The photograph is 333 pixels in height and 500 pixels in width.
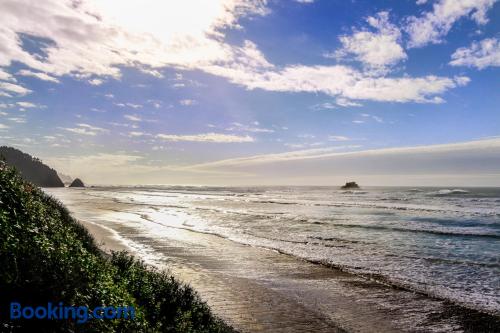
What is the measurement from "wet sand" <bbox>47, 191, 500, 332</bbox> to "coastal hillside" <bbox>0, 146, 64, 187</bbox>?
160769 mm

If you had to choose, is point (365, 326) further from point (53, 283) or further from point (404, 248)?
point (404, 248)

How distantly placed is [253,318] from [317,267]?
7.08 meters

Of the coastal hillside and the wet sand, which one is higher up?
the coastal hillside

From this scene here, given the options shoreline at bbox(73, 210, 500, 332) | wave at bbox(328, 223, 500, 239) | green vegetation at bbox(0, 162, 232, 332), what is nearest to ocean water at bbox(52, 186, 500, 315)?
wave at bbox(328, 223, 500, 239)

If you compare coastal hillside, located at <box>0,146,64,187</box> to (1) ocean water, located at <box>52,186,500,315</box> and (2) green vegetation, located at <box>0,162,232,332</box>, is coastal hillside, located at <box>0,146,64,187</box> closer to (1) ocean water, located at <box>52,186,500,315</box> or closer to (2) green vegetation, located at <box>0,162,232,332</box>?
(1) ocean water, located at <box>52,186,500,315</box>

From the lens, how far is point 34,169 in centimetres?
16375

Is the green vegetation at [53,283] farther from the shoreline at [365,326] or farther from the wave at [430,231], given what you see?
the wave at [430,231]

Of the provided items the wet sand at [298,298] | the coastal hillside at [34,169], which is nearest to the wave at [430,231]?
the wet sand at [298,298]

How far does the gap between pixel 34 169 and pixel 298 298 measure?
182018mm

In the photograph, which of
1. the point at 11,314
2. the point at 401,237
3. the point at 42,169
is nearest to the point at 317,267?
the point at 401,237

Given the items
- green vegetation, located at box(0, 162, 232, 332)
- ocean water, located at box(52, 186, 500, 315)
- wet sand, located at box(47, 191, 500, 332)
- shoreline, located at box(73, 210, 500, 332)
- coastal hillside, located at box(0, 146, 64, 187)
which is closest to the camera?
green vegetation, located at box(0, 162, 232, 332)

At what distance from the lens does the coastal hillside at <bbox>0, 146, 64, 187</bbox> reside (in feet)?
496

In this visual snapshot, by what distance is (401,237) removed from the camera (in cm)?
2480

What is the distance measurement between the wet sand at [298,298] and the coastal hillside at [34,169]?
160769 mm
